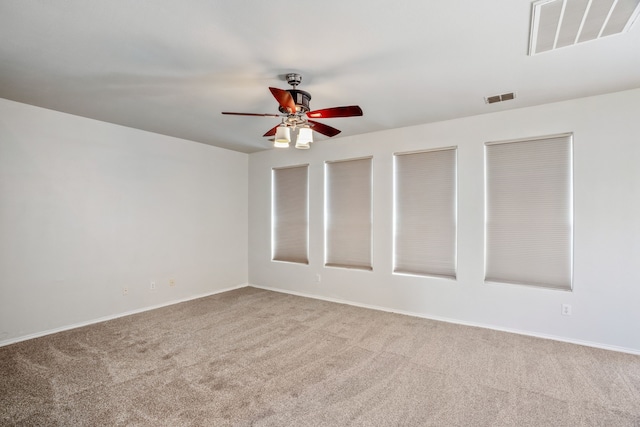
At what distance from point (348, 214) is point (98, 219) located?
11.4 ft

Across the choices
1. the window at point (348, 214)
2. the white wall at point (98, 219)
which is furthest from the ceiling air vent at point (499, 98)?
the white wall at point (98, 219)

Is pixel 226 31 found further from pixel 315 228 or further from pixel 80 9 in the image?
pixel 315 228

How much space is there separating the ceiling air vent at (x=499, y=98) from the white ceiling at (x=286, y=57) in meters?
0.06

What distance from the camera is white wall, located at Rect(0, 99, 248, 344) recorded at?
3.38 m

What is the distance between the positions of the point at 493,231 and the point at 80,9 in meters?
4.37

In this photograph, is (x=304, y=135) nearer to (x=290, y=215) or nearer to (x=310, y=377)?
(x=310, y=377)

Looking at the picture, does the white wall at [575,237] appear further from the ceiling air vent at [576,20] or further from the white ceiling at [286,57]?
the ceiling air vent at [576,20]

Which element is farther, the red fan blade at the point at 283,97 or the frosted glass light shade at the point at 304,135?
the frosted glass light shade at the point at 304,135

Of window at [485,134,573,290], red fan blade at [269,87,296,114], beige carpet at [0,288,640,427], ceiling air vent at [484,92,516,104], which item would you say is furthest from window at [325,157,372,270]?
red fan blade at [269,87,296,114]

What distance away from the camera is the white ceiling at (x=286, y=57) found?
188cm

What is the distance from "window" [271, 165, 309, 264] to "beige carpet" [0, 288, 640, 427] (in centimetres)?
174

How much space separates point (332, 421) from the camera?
2.06 m

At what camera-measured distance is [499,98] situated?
328 cm

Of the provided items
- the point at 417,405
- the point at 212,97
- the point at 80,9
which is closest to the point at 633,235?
the point at 417,405
